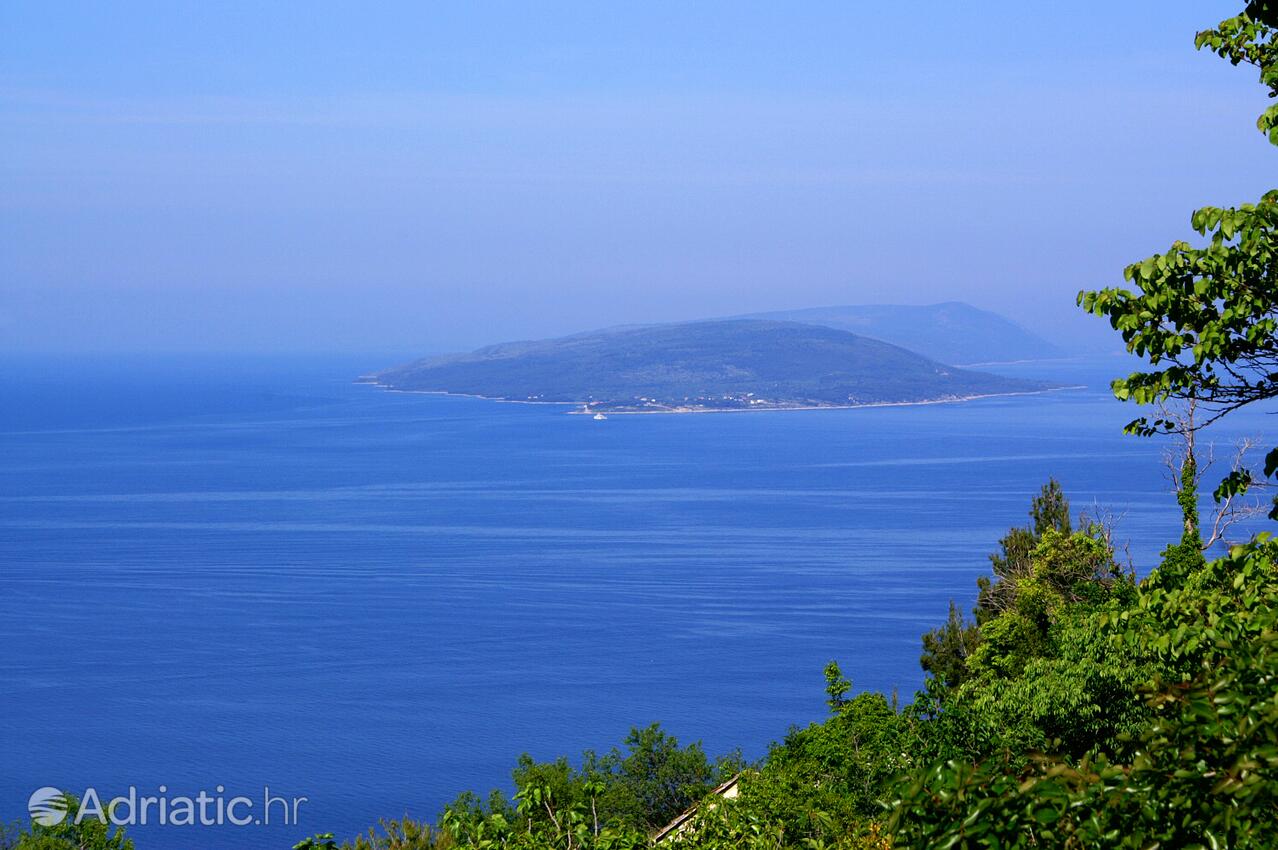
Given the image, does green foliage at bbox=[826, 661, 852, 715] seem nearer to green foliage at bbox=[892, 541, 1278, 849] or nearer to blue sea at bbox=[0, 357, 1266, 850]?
green foliage at bbox=[892, 541, 1278, 849]

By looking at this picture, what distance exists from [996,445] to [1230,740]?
452 ft

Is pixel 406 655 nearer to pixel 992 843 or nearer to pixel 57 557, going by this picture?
pixel 57 557

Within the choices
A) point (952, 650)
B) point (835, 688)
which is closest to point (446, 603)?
point (952, 650)

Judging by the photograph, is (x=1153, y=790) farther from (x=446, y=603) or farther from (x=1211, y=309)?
(x=446, y=603)

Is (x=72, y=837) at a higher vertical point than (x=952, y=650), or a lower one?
lower

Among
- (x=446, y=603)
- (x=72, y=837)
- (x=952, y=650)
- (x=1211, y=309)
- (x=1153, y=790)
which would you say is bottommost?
(x=72, y=837)

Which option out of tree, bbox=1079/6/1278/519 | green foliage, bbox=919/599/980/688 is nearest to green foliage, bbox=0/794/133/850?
green foliage, bbox=919/599/980/688

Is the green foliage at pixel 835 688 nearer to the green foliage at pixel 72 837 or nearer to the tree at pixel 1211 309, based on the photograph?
the green foliage at pixel 72 837

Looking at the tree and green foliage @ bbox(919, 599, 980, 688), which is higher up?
the tree

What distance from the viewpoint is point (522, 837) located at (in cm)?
819

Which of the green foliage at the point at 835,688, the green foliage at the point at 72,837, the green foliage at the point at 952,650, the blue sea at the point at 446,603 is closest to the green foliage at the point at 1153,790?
the green foliage at the point at 835,688

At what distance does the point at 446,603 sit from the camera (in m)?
69.6

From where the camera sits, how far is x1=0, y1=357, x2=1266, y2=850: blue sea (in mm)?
49000

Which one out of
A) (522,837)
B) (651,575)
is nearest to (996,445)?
(651,575)
